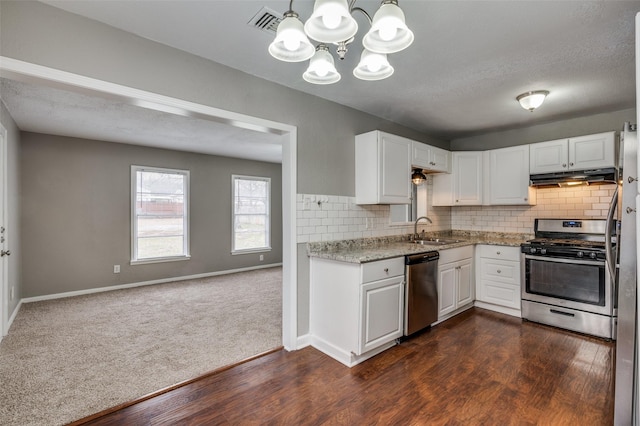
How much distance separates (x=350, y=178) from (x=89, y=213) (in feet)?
14.1

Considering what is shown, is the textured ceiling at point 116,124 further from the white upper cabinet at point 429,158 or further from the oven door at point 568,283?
the oven door at point 568,283

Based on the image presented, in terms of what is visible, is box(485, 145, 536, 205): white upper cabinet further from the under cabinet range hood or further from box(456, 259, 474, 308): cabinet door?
Answer: box(456, 259, 474, 308): cabinet door

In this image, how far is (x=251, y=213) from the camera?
6.84 metres

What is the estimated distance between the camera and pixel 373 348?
8.79ft

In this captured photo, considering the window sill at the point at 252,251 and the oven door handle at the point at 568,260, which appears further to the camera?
the window sill at the point at 252,251

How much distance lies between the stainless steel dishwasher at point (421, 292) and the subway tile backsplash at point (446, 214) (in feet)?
2.36

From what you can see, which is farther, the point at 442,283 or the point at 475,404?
the point at 442,283

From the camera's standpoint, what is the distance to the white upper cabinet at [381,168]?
3240mm

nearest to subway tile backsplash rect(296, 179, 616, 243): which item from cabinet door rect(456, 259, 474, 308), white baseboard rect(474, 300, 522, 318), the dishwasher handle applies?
the dishwasher handle

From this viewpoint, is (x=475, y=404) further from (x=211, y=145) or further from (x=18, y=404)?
(x=211, y=145)

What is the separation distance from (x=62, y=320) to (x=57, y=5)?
3476 millimetres

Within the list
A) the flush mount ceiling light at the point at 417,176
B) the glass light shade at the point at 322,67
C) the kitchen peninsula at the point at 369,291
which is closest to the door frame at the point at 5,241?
the kitchen peninsula at the point at 369,291

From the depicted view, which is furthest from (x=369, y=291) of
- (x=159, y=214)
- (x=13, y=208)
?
(x=159, y=214)

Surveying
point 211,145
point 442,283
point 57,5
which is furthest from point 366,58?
point 211,145
